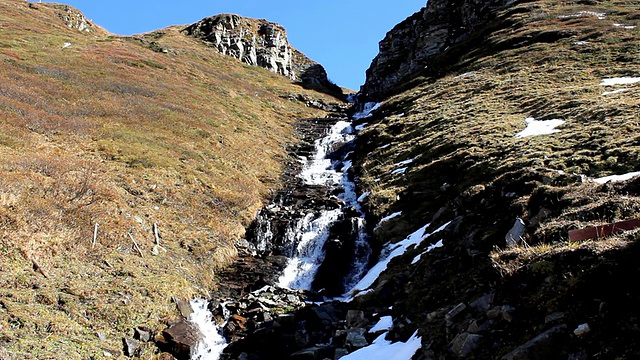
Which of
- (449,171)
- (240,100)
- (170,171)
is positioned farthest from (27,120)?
(240,100)

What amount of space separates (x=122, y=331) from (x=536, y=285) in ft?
41.3

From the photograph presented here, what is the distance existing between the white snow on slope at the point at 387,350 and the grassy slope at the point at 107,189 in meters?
7.87

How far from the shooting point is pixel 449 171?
22609 mm

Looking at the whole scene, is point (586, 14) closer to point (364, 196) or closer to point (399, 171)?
point (399, 171)

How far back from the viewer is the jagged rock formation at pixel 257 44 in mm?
86438

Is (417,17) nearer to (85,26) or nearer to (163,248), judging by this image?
(85,26)

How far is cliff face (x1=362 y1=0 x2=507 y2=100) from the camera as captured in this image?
70250 mm

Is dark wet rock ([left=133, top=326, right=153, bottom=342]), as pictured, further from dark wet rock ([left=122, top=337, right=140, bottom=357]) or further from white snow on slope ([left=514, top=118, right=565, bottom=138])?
white snow on slope ([left=514, top=118, right=565, bottom=138])

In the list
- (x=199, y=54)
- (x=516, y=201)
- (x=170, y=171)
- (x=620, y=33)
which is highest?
(x=199, y=54)

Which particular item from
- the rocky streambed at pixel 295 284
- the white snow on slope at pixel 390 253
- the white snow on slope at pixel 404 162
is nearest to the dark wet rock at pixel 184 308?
the rocky streambed at pixel 295 284

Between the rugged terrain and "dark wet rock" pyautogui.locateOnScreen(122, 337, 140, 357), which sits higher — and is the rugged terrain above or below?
above

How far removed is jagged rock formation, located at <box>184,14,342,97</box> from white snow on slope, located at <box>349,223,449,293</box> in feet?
227

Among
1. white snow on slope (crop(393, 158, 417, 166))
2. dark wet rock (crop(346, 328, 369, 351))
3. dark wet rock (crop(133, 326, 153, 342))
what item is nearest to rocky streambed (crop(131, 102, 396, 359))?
dark wet rock (crop(346, 328, 369, 351))

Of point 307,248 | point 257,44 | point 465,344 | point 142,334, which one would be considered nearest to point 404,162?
point 307,248
